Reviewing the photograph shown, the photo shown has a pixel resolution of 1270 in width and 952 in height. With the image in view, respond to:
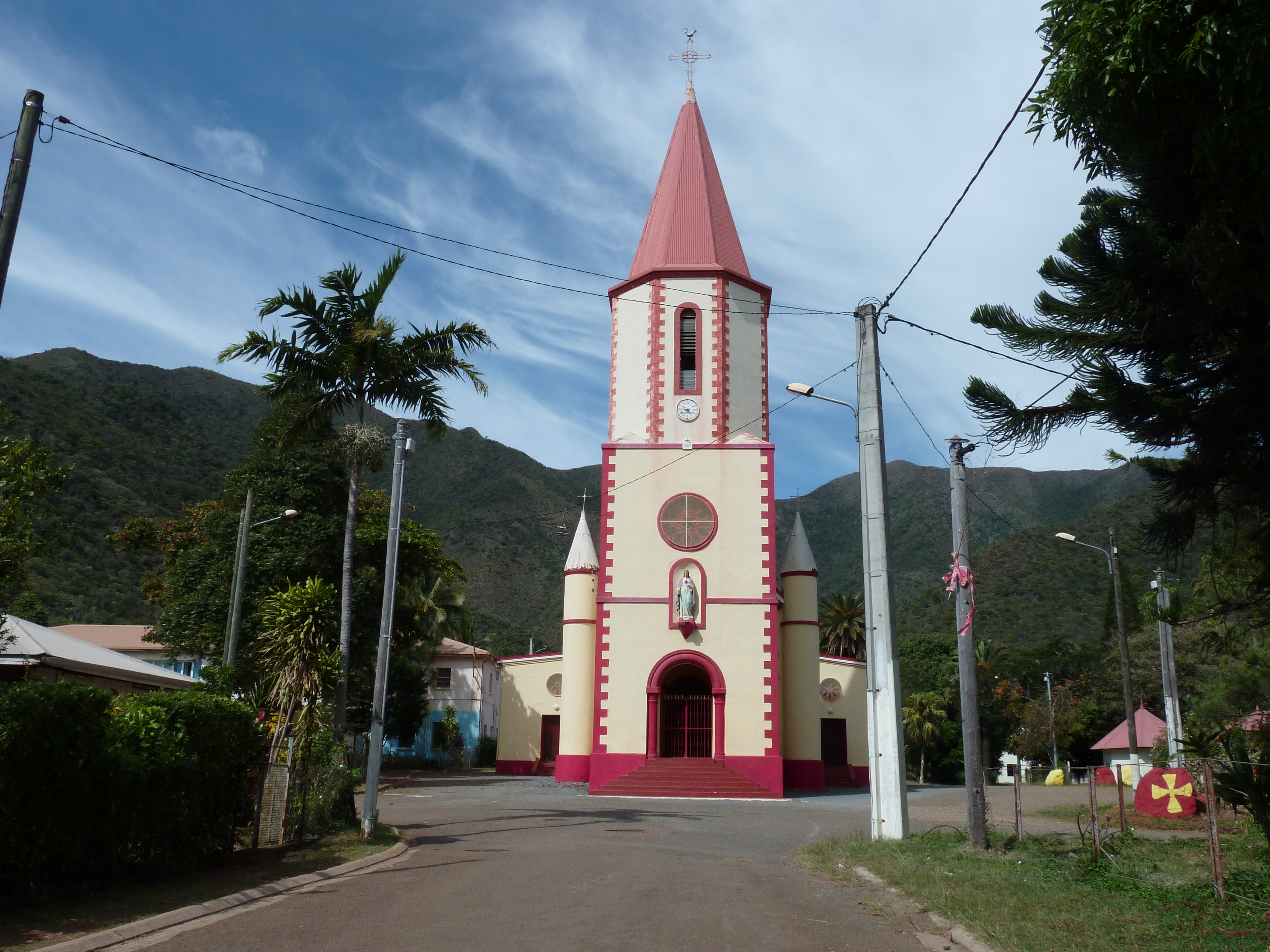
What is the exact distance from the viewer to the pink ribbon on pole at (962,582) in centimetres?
1434

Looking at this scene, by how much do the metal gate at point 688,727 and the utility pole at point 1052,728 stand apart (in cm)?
3104

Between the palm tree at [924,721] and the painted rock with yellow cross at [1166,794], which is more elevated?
the palm tree at [924,721]

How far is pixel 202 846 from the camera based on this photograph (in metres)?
11.1

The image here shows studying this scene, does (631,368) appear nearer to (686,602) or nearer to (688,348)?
(688,348)

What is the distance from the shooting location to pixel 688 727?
97.6 ft

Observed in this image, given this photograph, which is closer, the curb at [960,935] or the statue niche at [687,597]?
the curb at [960,935]

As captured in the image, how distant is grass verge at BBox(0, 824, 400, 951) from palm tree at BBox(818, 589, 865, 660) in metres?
51.9

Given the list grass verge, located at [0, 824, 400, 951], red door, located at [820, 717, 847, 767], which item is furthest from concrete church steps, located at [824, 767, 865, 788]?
grass verge, located at [0, 824, 400, 951]

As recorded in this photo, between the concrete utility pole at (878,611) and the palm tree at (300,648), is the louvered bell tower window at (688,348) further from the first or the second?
the palm tree at (300,648)

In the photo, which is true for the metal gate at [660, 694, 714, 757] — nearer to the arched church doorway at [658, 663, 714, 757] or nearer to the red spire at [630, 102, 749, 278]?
the arched church doorway at [658, 663, 714, 757]

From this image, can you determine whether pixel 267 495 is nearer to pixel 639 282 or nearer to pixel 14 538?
pixel 639 282

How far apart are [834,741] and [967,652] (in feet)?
84.9

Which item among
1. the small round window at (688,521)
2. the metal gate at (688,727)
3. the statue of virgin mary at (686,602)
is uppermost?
the small round window at (688,521)

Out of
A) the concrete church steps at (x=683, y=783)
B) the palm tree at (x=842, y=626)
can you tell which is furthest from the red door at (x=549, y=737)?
the palm tree at (x=842, y=626)
